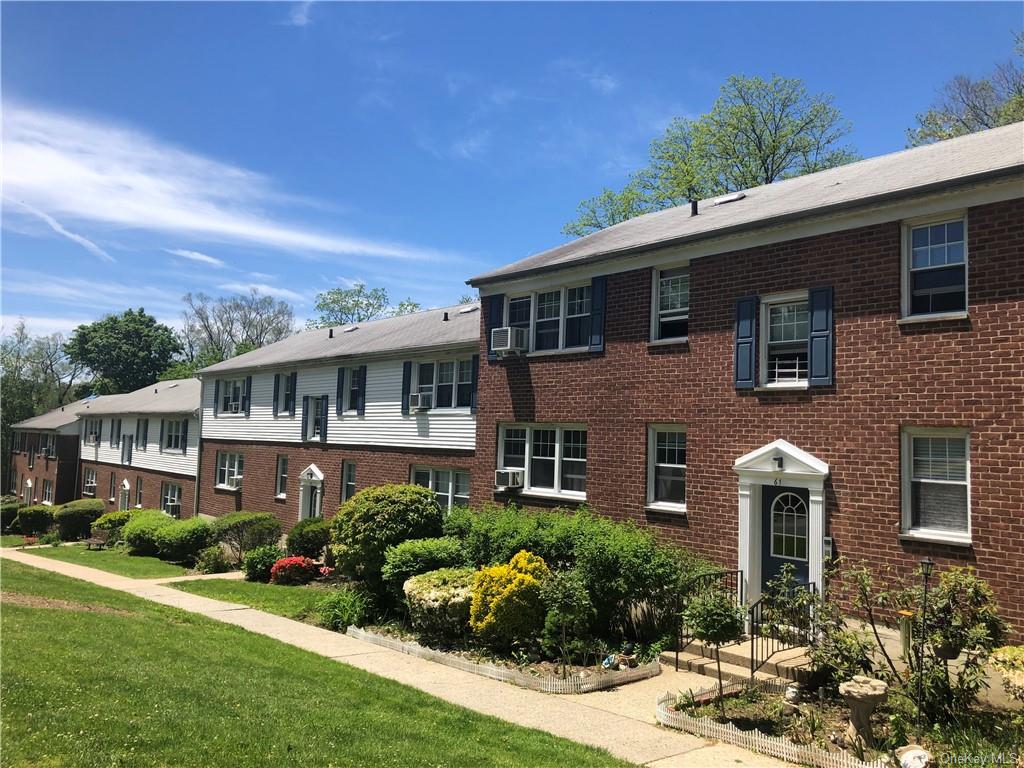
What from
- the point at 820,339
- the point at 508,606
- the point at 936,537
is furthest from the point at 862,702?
the point at 820,339

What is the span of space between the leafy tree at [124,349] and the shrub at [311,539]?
56664 millimetres

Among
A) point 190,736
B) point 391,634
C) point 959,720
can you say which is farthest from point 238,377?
point 959,720

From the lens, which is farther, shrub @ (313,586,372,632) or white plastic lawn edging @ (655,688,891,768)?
shrub @ (313,586,372,632)

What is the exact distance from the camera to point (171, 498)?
119 feet

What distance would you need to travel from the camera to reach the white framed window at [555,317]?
16359 mm

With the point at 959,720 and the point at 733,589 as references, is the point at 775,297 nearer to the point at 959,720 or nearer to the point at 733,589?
the point at 733,589

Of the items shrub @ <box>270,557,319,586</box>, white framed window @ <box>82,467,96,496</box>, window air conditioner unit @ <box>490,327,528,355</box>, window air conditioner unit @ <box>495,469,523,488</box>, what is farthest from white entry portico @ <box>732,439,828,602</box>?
white framed window @ <box>82,467,96,496</box>

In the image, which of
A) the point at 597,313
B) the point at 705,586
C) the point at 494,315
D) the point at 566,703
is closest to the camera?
the point at 566,703

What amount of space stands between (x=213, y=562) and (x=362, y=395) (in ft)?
24.4

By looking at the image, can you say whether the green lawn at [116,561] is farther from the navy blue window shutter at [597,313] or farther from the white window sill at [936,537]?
the white window sill at [936,537]

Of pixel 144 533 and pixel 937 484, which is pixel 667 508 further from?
pixel 144 533

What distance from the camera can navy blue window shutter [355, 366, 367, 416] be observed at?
78.2 ft

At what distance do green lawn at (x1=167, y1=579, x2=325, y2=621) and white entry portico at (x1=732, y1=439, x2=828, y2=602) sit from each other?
9.20 meters

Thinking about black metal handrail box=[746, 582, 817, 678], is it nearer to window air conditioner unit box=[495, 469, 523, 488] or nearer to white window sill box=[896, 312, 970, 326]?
white window sill box=[896, 312, 970, 326]
